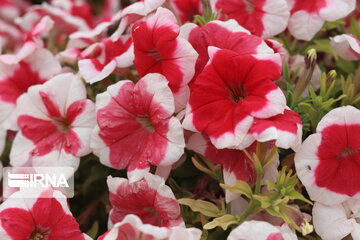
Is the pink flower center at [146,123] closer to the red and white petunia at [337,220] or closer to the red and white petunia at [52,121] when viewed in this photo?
the red and white petunia at [52,121]

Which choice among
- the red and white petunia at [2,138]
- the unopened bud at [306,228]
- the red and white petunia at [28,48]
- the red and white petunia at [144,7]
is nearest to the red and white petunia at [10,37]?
the red and white petunia at [28,48]

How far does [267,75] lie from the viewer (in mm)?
926

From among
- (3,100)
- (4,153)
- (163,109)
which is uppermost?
(163,109)

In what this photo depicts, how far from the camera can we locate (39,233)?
0.99 m

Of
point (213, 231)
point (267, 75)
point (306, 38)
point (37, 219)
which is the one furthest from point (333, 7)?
point (37, 219)

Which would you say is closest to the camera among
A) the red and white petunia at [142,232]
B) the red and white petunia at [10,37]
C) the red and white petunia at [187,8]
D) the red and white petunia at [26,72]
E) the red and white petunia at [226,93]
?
the red and white petunia at [142,232]

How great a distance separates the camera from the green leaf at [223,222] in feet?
2.96

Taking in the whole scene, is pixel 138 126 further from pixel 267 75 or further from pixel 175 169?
pixel 267 75

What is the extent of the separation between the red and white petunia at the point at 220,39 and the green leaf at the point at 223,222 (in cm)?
28

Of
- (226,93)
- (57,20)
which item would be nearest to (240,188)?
(226,93)

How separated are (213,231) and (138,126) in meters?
0.26

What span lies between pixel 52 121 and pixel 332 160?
595mm

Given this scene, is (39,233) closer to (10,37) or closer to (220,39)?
(220,39)

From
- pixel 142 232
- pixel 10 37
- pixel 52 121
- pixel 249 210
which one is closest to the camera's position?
pixel 142 232
